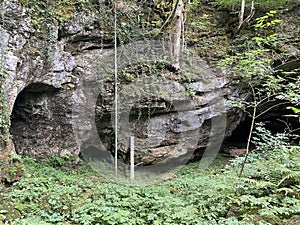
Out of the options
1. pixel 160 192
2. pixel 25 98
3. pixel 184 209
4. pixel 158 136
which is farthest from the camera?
pixel 158 136

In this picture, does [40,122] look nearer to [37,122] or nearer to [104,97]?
[37,122]

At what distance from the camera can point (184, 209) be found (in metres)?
3.41

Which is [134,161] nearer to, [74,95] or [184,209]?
[74,95]

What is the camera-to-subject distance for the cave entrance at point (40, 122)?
5742 mm

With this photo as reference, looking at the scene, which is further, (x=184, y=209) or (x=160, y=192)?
(x=160, y=192)

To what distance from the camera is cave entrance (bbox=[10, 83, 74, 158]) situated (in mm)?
5742

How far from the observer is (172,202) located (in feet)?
12.2

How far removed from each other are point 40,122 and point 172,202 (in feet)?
13.1

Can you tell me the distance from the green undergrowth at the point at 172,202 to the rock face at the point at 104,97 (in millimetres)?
1843

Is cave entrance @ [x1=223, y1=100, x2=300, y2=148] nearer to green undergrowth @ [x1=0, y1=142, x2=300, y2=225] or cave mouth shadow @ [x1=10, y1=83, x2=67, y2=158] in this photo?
green undergrowth @ [x1=0, y1=142, x2=300, y2=225]

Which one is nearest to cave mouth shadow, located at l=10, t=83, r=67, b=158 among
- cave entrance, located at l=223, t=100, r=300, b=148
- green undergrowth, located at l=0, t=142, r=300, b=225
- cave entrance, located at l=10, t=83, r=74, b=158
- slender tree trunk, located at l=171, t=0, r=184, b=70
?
cave entrance, located at l=10, t=83, r=74, b=158

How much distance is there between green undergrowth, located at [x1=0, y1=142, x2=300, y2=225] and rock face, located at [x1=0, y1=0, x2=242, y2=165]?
1.84 meters

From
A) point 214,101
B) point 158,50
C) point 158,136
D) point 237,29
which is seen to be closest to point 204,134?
point 214,101

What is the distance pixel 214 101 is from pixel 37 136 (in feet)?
16.0
